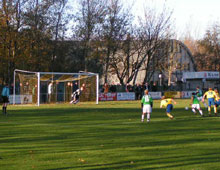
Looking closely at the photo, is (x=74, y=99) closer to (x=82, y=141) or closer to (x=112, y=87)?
(x=112, y=87)

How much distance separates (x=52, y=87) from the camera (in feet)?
134

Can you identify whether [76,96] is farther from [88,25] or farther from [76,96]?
[88,25]

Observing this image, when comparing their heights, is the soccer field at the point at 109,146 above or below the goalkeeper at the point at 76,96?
below

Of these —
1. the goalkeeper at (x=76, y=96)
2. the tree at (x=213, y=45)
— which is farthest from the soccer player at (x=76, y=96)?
the tree at (x=213, y=45)

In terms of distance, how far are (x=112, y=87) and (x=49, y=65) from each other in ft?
30.6

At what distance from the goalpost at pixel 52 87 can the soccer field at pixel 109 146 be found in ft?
61.4

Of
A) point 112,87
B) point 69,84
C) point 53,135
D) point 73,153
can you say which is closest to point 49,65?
point 112,87

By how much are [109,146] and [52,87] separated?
2785 centimetres

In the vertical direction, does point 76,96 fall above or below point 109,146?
above

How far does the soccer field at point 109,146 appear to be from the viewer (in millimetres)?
10656

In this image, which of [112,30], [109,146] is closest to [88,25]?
[112,30]

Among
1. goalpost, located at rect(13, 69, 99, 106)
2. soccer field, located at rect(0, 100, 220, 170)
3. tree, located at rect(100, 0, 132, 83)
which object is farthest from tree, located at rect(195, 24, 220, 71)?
soccer field, located at rect(0, 100, 220, 170)

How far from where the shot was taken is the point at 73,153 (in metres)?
12.3

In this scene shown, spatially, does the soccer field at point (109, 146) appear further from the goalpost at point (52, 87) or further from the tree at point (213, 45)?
the tree at point (213, 45)
